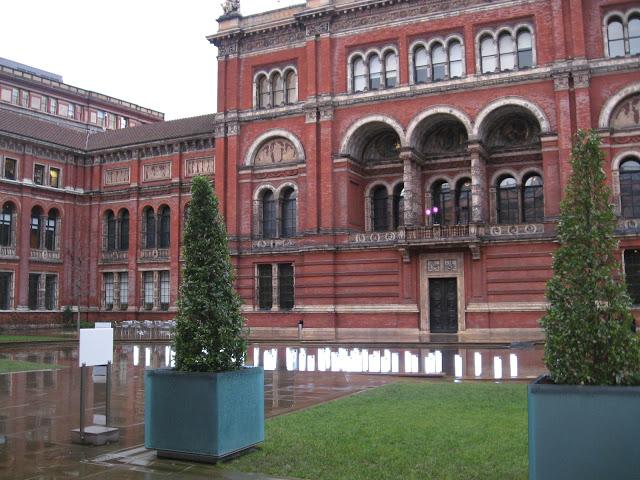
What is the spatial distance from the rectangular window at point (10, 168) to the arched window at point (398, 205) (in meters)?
27.8

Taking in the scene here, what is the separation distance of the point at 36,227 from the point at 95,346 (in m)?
44.7

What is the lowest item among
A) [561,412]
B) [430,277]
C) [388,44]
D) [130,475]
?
[130,475]

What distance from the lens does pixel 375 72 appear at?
4075cm

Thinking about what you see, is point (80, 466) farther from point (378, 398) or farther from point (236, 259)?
point (236, 259)

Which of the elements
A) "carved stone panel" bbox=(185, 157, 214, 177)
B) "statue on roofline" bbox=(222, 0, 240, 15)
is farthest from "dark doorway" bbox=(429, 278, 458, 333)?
"statue on roofline" bbox=(222, 0, 240, 15)

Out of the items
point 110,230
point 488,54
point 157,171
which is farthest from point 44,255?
point 488,54

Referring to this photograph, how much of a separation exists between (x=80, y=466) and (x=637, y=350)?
6.51 meters

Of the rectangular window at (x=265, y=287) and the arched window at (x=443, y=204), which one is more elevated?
the arched window at (x=443, y=204)

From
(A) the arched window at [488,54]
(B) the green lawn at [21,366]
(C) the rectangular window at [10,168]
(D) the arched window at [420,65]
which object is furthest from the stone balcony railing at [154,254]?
(B) the green lawn at [21,366]

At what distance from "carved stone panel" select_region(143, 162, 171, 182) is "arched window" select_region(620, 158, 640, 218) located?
31267mm

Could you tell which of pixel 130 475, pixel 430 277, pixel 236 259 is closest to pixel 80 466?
pixel 130 475

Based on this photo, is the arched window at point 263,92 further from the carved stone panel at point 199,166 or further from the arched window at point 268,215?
the carved stone panel at point 199,166

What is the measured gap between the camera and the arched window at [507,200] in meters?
39.8

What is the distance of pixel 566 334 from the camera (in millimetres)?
6852
